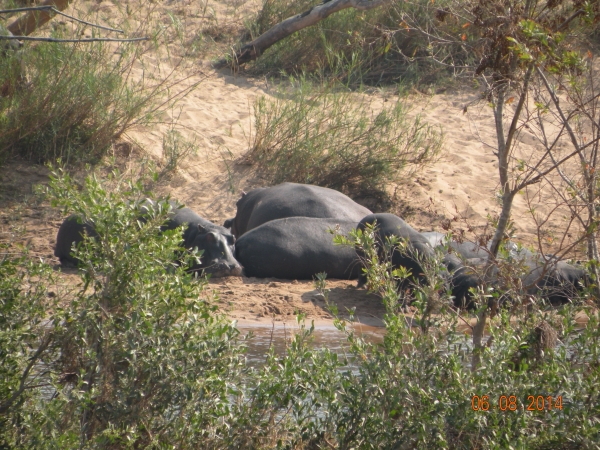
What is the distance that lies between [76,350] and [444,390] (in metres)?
1.46

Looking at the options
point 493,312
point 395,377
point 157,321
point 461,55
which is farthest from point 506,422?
point 461,55

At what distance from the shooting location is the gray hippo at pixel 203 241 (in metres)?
7.04

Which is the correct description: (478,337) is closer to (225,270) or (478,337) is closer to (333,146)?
(225,270)

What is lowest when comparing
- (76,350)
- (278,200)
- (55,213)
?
(55,213)

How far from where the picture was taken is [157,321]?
315 centimetres

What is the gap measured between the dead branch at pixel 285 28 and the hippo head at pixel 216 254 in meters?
3.43

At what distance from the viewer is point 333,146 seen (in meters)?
8.77

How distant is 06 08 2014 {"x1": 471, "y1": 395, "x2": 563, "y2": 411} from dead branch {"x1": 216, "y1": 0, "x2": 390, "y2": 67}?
726cm

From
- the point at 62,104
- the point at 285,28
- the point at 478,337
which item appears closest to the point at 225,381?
the point at 478,337

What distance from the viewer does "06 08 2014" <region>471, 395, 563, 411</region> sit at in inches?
118

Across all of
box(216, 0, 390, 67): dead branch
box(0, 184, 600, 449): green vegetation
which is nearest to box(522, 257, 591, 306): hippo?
box(0, 184, 600, 449): green vegetation

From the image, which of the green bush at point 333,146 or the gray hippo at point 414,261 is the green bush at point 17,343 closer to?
the gray hippo at point 414,261

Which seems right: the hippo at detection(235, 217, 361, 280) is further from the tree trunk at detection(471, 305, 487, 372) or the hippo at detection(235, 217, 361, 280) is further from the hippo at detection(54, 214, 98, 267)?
the tree trunk at detection(471, 305, 487, 372)

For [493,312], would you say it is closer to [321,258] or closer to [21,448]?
[21,448]
